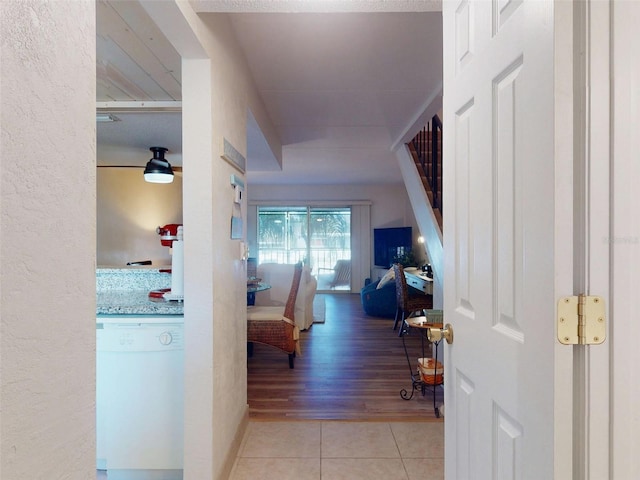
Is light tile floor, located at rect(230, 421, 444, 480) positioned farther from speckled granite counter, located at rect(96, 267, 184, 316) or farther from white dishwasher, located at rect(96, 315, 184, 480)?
speckled granite counter, located at rect(96, 267, 184, 316)

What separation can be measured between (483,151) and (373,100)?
92.7 inches

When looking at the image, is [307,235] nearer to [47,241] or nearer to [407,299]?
[407,299]

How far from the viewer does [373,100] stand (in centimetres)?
314

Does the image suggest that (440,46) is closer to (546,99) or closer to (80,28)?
(546,99)

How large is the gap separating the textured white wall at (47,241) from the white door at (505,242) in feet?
3.11

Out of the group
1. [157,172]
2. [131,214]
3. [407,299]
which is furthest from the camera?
[131,214]

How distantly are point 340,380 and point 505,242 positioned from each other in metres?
2.72

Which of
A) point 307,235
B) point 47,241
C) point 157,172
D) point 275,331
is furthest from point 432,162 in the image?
point 307,235

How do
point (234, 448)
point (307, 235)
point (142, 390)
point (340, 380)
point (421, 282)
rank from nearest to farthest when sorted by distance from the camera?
point (142, 390)
point (234, 448)
point (340, 380)
point (421, 282)
point (307, 235)

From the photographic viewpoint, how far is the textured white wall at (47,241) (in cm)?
57

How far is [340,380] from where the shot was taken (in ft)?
10.7

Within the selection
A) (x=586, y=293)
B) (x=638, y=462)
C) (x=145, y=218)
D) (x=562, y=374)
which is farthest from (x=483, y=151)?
Result: (x=145, y=218)

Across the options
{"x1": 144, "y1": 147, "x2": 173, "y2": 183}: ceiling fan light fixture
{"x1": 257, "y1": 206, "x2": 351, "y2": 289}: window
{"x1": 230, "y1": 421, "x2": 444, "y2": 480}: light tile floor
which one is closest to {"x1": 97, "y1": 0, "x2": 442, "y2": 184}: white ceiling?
{"x1": 144, "y1": 147, "x2": 173, "y2": 183}: ceiling fan light fixture

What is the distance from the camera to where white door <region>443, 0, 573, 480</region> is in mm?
708
